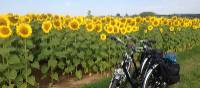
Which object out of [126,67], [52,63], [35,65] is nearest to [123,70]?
[126,67]

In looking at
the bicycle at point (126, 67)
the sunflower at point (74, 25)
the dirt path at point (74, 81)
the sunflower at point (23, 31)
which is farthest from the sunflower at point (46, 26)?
the bicycle at point (126, 67)

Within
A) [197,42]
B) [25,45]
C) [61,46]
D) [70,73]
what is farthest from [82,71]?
[197,42]

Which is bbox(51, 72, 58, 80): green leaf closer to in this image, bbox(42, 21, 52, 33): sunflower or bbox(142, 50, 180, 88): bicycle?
bbox(42, 21, 52, 33): sunflower

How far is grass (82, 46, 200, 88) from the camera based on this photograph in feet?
35.9

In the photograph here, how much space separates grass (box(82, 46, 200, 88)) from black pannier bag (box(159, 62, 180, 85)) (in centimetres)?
238

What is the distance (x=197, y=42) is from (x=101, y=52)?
8985 millimetres

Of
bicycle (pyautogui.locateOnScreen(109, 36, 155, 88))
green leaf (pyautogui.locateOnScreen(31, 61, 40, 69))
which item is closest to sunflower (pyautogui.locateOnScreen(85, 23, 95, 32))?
green leaf (pyautogui.locateOnScreen(31, 61, 40, 69))

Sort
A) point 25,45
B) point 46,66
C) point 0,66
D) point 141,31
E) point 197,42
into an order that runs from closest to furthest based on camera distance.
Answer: point 0,66
point 25,45
point 46,66
point 141,31
point 197,42

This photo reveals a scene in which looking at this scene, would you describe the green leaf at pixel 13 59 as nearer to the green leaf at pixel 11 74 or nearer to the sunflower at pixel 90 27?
the green leaf at pixel 11 74

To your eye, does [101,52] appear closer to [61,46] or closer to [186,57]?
[61,46]

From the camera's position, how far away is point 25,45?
10234mm

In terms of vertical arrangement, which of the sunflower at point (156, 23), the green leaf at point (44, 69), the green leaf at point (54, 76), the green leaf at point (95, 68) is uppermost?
the sunflower at point (156, 23)

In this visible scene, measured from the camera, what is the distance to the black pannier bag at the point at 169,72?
838cm

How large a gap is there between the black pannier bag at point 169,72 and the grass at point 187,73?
2380 millimetres
